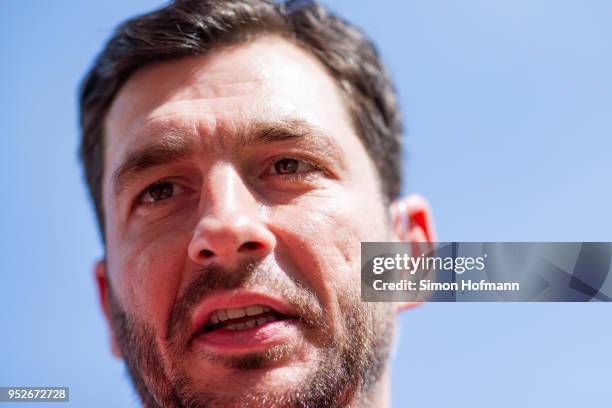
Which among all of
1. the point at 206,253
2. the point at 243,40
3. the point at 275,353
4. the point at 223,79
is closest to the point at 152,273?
the point at 206,253

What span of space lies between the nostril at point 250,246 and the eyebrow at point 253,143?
0.21 metres

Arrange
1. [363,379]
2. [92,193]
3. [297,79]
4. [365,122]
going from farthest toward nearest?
[92,193] < [365,122] < [297,79] < [363,379]

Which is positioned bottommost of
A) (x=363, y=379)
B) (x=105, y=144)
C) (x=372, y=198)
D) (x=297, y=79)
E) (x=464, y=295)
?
(x=363, y=379)

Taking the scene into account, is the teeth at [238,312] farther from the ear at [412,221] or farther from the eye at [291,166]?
the ear at [412,221]

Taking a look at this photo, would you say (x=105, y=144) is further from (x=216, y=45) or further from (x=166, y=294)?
(x=166, y=294)

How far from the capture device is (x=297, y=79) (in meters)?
1.31

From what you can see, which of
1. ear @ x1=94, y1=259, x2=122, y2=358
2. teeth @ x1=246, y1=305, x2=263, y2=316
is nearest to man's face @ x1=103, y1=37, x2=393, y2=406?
teeth @ x1=246, y1=305, x2=263, y2=316

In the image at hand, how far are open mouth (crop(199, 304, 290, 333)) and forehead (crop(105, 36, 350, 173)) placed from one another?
1.12 ft

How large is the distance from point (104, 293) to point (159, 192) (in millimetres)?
464

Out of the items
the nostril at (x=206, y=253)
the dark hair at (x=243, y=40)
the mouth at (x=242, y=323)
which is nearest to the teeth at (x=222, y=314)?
the mouth at (x=242, y=323)

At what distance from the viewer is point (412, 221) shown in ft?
5.16

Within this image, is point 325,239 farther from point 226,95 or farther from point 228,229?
point 226,95

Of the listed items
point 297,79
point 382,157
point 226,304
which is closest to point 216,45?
point 297,79

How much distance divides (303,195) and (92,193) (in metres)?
0.71
